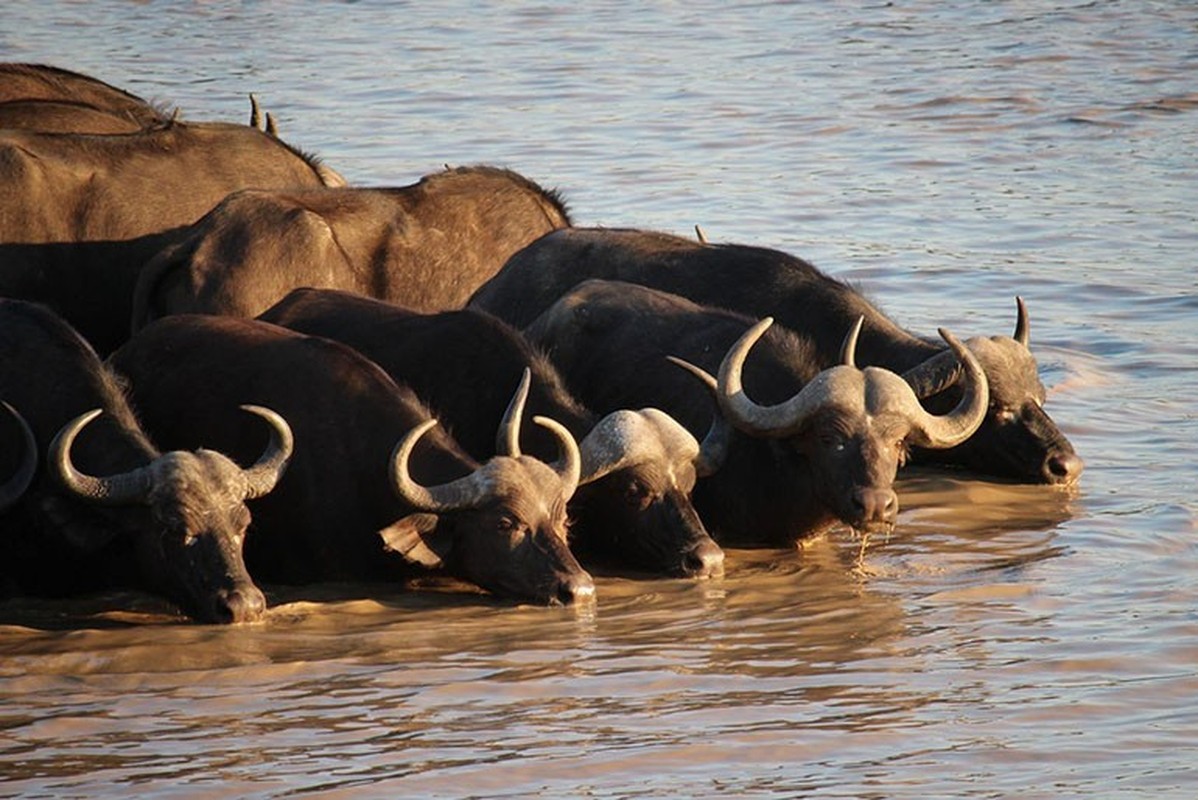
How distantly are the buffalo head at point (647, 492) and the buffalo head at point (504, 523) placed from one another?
37 cm

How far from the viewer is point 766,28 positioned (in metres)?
29.0

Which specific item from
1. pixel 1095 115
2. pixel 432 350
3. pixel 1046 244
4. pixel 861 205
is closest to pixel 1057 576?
pixel 432 350

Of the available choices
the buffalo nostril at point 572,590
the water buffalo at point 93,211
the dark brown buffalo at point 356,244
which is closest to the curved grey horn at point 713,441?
the buffalo nostril at point 572,590

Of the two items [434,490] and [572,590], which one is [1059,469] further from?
[434,490]

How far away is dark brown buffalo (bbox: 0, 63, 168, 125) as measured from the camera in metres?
16.0

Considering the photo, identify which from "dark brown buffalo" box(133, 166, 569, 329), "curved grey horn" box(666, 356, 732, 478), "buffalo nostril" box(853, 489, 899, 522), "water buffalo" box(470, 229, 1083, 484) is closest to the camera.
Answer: "buffalo nostril" box(853, 489, 899, 522)

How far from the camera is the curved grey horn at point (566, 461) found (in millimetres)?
10062

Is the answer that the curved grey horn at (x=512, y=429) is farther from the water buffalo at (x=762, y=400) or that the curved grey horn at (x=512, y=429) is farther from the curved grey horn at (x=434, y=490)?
the water buffalo at (x=762, y=400)

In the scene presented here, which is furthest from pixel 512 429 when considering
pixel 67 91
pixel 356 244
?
pixel 67 91

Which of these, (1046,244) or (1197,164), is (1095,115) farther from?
(1046,244)

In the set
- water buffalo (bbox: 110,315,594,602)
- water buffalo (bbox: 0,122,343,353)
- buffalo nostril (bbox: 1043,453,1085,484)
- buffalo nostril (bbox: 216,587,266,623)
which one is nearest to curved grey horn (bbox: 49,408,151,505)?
buffalo nostril (bbox: 216,587,266,623)

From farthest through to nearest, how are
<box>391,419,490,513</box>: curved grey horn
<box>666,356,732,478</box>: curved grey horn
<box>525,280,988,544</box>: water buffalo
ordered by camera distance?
1. <box>666,356,732,478</box>: curved grey horn
2. <box>525,280,988,544</box>: water buffalo
3. <box>391,419,490,513</box>: curved grey horn

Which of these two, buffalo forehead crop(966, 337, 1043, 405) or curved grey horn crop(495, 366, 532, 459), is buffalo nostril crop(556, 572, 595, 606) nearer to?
curved grey horn crop(495, 366, 532, 459)

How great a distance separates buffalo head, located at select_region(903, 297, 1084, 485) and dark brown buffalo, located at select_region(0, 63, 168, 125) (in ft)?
19.7
